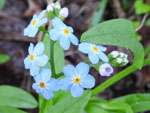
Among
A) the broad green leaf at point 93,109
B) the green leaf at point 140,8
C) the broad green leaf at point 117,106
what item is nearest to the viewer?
the broad green leaf at point 117,106

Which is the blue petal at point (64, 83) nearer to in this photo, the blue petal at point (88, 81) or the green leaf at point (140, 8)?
the blue petal at point (88, 81)

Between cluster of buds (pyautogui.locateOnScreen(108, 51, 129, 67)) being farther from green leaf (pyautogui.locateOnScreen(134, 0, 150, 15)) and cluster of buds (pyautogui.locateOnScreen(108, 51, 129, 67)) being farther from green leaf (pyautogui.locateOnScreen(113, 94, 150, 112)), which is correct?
green leaf (pyautogui.locateOnScreen(134, 0, 150, 15))

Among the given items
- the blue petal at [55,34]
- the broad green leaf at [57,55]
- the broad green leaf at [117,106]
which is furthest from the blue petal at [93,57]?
the broad green leaf at [57,55]

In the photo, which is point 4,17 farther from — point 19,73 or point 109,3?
point 109,3

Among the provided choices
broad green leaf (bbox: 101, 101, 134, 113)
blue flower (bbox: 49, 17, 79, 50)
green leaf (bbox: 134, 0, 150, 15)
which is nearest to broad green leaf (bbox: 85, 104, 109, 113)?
broad green leaf (bbox: 101, 101, 134, 113)

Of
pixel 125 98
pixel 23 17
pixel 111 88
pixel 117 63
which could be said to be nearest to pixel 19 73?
pixel 23 17
